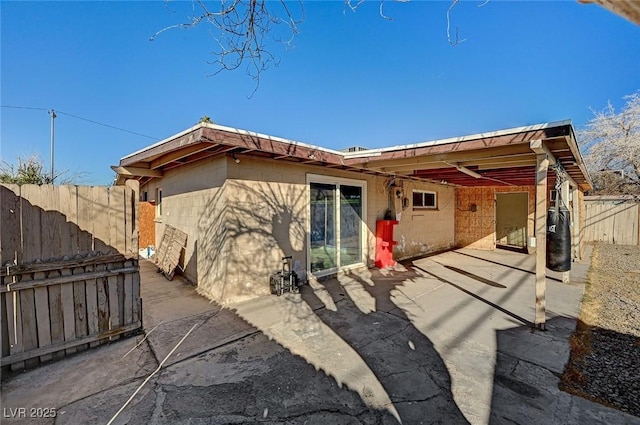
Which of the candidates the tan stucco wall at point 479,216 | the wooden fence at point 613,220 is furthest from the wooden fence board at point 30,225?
the wooden fence at point 613,220

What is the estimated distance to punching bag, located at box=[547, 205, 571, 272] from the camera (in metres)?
4.51

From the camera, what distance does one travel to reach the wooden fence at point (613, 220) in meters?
11.2

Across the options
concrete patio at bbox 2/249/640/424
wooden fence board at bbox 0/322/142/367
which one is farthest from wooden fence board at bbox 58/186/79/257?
concrete patio at bbox 2/249/640/424

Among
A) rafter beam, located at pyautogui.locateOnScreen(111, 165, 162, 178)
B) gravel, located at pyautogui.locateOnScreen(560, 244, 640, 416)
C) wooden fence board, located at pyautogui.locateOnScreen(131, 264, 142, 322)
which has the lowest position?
gravel, located at pyautogui.locateOnScreen(560, 244, 640, 416)

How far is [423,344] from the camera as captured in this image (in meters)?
3.28

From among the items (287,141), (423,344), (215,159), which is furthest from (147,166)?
(423,344)

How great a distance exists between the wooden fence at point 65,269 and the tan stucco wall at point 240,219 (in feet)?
4.71

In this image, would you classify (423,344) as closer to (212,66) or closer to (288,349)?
(288,349)

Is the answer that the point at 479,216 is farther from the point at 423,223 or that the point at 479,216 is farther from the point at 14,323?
the point at 14,323

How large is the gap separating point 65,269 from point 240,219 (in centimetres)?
229

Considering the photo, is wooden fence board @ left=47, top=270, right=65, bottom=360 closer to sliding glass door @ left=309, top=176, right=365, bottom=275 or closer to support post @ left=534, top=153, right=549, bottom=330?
sliding glass door @ left=309, top=176, right=365, bottom=275

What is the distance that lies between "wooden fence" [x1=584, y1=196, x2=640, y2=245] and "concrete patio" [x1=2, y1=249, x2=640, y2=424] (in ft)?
33.8

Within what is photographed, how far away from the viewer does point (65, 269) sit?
115 inches

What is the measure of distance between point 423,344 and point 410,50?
17.1 ft
